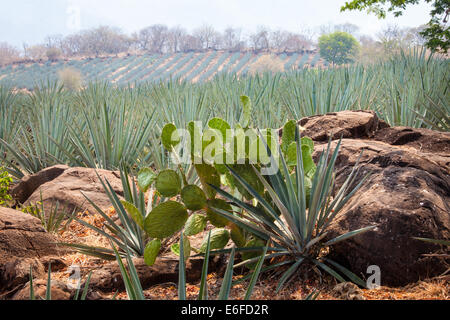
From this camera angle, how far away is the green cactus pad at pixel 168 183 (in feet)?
5.08

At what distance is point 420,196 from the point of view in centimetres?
148

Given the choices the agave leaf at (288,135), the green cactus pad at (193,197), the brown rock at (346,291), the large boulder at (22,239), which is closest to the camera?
the brown rock at (346,291)

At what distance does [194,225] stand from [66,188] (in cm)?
152

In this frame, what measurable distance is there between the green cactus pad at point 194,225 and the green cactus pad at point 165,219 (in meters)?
0.03

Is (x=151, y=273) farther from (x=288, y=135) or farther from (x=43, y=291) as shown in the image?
(x=288, y=135)

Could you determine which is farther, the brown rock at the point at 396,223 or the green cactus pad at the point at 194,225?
the green cactus pad at the point at 194,225

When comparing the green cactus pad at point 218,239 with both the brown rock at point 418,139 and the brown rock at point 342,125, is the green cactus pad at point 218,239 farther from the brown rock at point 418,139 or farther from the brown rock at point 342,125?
the brown rock at point 418,139

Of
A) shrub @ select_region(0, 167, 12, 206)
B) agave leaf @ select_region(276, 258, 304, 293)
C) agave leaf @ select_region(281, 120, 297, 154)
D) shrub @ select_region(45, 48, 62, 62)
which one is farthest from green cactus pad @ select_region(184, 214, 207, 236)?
shrub @ select_region(45, 48, 62, 62)

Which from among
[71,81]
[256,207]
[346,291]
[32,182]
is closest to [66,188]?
[32,182]

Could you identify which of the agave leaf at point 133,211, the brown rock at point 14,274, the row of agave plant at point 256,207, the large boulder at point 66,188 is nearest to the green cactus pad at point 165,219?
the row of agave plant at point 256,207

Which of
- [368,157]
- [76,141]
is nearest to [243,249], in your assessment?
[368,157]

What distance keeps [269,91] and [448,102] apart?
1723mm

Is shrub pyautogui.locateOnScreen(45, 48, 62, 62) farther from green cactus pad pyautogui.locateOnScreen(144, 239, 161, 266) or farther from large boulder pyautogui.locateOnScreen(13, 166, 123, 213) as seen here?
green cactus pad pyautogui.locateOnScreen(144, 239, 161, 266)
